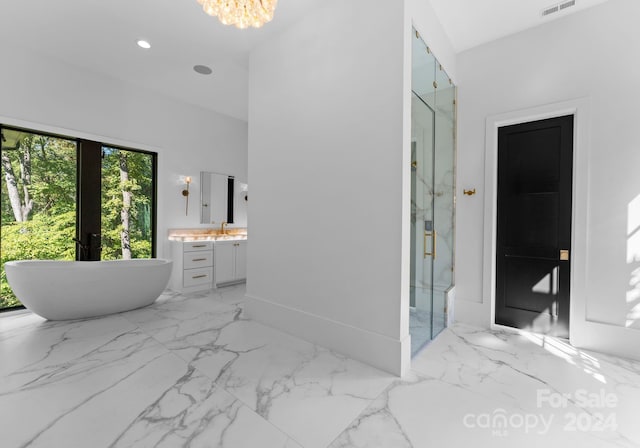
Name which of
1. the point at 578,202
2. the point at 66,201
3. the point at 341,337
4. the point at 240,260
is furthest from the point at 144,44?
the point at 578,202

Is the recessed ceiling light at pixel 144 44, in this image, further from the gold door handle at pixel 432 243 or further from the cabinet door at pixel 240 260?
the gold door handle at pixel 432 243

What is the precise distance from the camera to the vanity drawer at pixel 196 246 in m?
4.29

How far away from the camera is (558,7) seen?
8.16 ft

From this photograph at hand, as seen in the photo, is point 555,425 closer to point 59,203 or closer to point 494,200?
point 494,200

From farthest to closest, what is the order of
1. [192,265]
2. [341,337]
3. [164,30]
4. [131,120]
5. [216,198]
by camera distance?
[216,198]
[192,265]
[131,120]
[164,30]
[341,337]

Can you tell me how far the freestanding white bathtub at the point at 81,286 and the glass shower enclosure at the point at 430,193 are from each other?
3.01 m

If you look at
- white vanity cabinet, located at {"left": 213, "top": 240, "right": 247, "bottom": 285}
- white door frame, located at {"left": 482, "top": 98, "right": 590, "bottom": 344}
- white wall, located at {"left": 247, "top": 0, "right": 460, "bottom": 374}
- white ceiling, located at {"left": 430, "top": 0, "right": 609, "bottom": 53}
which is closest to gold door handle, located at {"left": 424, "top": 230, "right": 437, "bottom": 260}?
white wall, located at {"left": 247, "top": 0, "right": 460, "bottom": 374}

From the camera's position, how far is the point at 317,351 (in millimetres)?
2336

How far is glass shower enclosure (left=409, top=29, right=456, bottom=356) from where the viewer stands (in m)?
2.27

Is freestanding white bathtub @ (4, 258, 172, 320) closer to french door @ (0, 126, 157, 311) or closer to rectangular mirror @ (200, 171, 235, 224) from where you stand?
french door @ (0, 126, 157, 311)

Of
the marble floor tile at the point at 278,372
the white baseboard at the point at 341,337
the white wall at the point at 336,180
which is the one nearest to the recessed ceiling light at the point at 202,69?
the white wall at the point at 336,180

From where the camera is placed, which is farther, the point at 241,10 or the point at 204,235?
the point at 204,235

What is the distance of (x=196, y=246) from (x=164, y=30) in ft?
9.12

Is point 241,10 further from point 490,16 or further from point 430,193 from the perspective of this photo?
point 490,16
